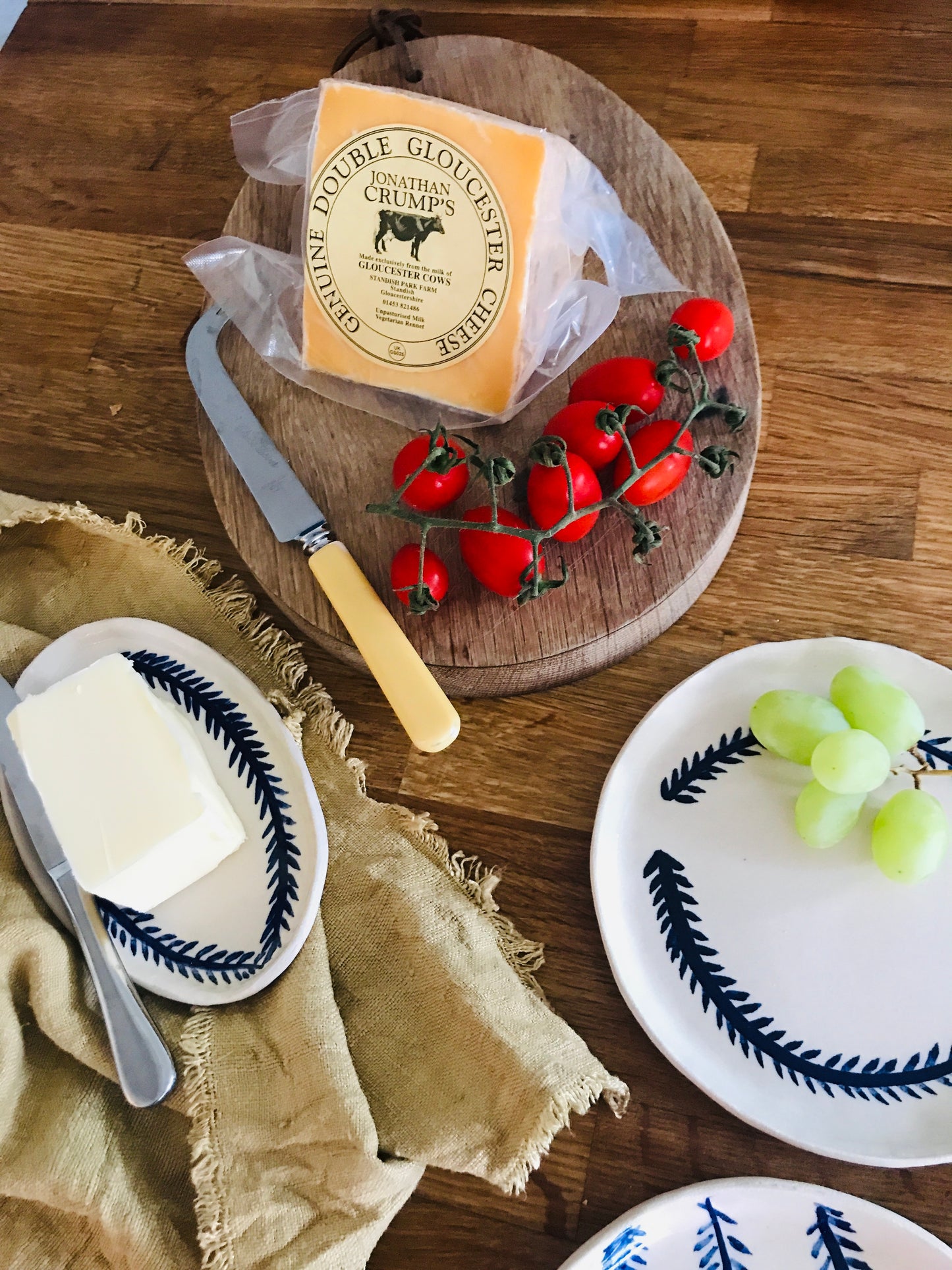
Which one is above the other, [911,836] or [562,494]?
[562,494]

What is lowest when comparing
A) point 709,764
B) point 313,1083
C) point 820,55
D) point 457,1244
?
point 457,1244

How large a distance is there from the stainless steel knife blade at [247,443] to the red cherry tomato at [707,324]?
0.30 meters

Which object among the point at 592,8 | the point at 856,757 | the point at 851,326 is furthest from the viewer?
the point at 592,8

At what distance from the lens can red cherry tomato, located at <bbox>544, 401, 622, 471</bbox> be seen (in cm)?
66

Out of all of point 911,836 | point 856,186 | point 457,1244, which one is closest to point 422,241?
point 856,186

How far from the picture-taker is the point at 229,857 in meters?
0.73

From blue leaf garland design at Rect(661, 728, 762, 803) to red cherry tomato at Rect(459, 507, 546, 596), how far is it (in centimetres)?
18

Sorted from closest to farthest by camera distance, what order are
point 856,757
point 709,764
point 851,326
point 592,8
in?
point 856,757
point 709,764
point 851,326
point 592,8

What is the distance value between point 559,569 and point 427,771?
0.19 m

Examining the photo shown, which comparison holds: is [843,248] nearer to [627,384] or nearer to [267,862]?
[627,384]

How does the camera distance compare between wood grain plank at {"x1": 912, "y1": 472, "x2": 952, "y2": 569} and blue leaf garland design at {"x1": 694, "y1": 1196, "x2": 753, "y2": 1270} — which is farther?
wood grain plank at {"x1": 912, "y1": 472, "x2": 952, "y2": 569}

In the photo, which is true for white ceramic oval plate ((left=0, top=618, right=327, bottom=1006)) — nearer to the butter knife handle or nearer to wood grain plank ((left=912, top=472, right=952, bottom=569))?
the butter knife handle

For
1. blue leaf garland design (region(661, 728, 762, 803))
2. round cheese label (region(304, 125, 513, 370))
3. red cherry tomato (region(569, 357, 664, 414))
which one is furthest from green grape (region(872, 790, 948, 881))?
round cheese label (region(304, 125, 513, 370))

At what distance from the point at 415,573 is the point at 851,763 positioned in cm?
31
